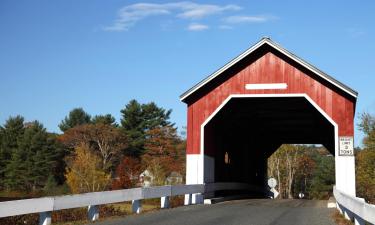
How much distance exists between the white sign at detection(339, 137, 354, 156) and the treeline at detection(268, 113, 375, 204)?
67.8 feet

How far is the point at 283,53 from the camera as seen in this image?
19.6 metres

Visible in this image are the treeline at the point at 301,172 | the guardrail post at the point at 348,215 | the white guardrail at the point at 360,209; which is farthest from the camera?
the treeline at the point at 301,172

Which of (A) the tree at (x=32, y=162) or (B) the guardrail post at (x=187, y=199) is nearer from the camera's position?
(B) the guardrail post at (x=187, y=199)

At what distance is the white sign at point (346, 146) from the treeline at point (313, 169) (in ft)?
67.8

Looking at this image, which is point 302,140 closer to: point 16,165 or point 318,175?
point 16,165

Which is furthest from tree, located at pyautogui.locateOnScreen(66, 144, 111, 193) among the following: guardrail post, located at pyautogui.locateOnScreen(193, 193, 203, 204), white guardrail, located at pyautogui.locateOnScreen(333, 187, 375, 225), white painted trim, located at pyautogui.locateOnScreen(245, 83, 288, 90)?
white guardrail, located at pyautogui.locateOnScreen(333, 187, 375, 225)

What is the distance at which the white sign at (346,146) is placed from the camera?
18.2m

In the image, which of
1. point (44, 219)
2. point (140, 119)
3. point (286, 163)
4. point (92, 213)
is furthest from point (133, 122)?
point (44, 219)

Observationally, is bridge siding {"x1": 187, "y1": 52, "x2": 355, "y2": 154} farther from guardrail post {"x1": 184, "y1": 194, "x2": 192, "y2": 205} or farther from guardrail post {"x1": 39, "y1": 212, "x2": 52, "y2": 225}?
guardrail post {"x1": 39, "y1": 212, "x2": 52, "y2": 225}

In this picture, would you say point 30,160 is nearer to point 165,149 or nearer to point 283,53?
point 165,149

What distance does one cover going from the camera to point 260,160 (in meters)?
35.9

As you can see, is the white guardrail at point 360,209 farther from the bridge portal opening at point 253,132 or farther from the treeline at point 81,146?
the treeline at point 81,146

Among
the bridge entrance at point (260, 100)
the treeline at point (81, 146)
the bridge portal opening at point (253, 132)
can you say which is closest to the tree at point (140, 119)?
the treeline at point (81, 146)

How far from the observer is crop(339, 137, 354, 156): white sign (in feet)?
59.7
